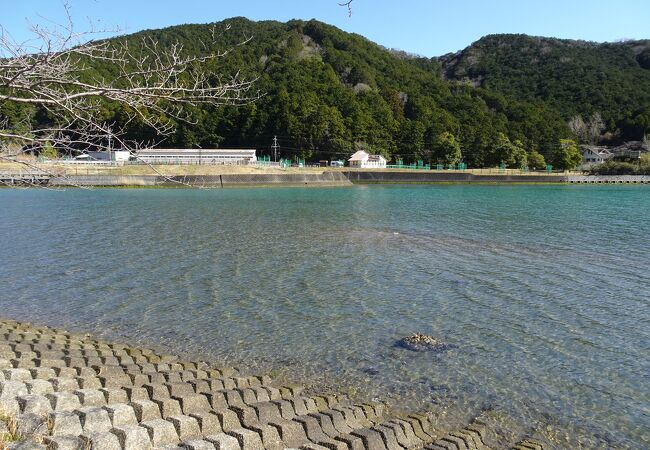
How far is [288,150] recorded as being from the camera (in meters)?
100

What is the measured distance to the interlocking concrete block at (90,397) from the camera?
4.70 meters

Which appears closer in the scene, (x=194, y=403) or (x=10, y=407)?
(x=10, y=407)

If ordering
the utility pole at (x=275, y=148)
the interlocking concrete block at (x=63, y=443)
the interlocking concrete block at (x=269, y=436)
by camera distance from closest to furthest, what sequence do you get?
the interlocking concrete block at (x=63, y=443) < the interlocking concrete block at (x=269, y=436) < the utility pole at (x=275, y=148)

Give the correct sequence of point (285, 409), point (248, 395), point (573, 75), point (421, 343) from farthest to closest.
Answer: point (573, 75), point (421, 343), point (248, 395), point (285, 409)

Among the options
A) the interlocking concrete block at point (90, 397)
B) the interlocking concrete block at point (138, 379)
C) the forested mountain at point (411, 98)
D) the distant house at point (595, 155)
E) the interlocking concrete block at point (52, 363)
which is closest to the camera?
the interlocking concrete block at point (90, 397)

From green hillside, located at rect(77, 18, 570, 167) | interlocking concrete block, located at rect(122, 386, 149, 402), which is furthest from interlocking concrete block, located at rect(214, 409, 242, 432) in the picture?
green hillside, located at rect(77, 18, 570, 167)

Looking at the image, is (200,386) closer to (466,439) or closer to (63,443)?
(63,443)

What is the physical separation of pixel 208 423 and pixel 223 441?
532 millimetres

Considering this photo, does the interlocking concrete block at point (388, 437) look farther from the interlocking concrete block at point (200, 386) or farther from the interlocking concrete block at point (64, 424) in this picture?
the interlocking concrete block at point (64, 424)

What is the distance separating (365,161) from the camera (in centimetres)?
8806

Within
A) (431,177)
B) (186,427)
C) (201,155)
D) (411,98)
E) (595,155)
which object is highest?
(411,98)

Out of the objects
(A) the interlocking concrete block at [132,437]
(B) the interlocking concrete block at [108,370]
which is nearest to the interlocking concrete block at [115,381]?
(B) the interlocking concrete block at [108,370]

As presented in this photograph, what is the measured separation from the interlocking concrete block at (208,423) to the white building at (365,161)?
82.1m

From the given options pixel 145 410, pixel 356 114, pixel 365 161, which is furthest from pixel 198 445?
pixel 356 114
